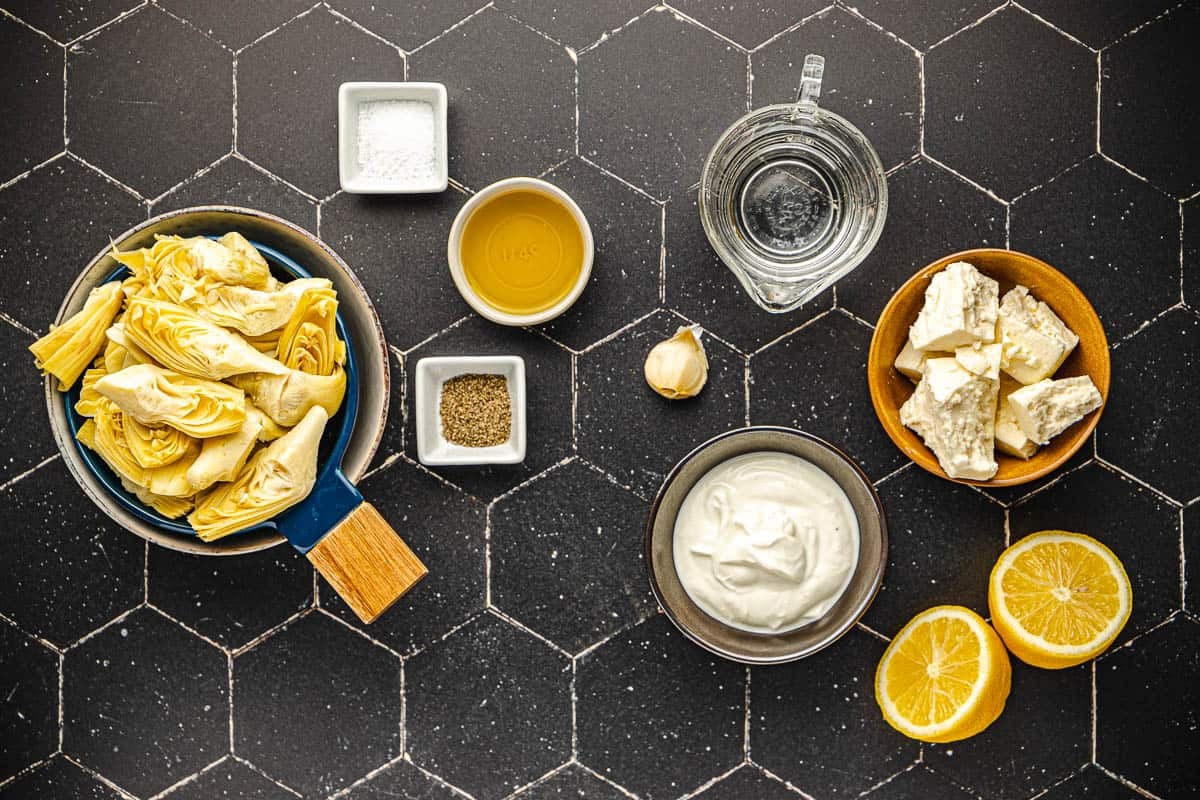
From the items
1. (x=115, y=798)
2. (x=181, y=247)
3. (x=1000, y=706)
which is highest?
(x=181, y=247)

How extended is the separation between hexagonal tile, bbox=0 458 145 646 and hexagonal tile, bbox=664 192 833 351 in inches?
33.6

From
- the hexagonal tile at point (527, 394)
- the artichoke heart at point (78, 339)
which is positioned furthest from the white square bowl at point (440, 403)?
the artichoke heart at point (78, 339)

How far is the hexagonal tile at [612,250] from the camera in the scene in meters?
1.38

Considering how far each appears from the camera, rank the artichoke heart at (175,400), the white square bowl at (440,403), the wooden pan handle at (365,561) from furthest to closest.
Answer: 1. the white square bowl at (440,403)
2. the wooden pan handle at (365,561)
3. the artichoke heart at (175,400)

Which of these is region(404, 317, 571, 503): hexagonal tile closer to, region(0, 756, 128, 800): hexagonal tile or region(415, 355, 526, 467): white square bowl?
region(415, 355, 526, 467): white square bowl

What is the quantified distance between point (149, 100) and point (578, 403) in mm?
748

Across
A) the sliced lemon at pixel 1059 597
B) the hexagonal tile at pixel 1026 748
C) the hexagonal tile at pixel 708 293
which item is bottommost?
the hexagonal tile at pixel 1026 748

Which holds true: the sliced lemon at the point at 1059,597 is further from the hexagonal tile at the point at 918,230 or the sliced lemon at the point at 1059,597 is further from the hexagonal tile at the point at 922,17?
the hexagonal tile at the point at 922,17

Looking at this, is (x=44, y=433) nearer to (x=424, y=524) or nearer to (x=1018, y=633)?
(x=424, y=524)

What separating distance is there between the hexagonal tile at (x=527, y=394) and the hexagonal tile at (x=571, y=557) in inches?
1.1

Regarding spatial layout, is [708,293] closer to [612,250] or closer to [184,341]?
[612,250]

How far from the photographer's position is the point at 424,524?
138cm

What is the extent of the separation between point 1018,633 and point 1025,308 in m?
0.44

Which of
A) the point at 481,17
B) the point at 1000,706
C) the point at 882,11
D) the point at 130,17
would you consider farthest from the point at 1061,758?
the point at 130,17
